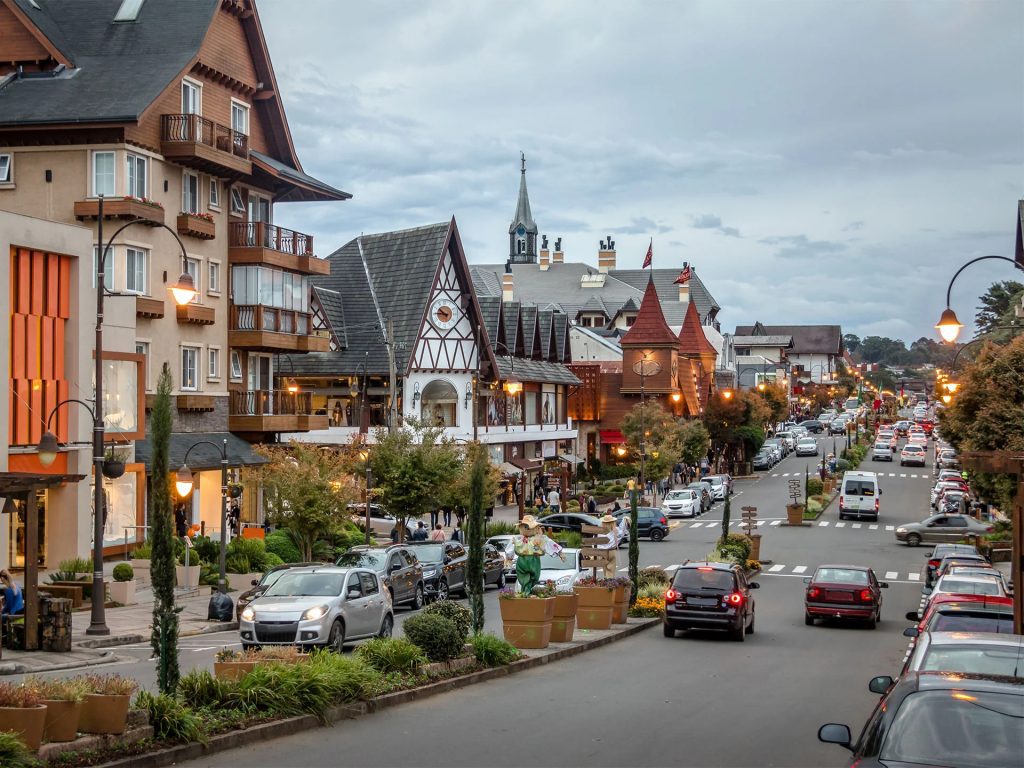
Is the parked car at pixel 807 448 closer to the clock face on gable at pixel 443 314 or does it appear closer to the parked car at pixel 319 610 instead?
the clock face on gable at pixel 443 314

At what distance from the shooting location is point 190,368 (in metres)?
43.8

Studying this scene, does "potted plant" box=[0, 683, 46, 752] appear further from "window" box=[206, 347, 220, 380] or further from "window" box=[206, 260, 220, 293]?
"window" box=[206, 260, 220, 293]

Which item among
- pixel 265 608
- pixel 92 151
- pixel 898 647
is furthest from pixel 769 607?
pixel 92 151

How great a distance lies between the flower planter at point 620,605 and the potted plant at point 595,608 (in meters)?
0.65

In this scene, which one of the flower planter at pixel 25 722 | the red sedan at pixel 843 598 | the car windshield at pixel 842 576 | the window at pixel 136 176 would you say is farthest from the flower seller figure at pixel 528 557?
the window at pixel 136 176

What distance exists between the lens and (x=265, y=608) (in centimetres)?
2045

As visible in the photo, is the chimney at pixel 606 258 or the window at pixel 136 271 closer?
the window at pixel 136 271

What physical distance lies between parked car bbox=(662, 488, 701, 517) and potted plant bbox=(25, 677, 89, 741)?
176 ft

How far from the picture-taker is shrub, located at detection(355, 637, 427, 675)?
16.3 metres

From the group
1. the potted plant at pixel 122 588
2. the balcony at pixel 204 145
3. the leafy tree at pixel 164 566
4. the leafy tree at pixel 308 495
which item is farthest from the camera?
the balcony at pixel 204 145

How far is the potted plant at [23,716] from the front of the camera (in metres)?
10.5

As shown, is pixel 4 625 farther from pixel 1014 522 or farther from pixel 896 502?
pixel 896 502

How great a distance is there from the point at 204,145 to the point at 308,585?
959 inches

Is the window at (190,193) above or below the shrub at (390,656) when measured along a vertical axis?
above
